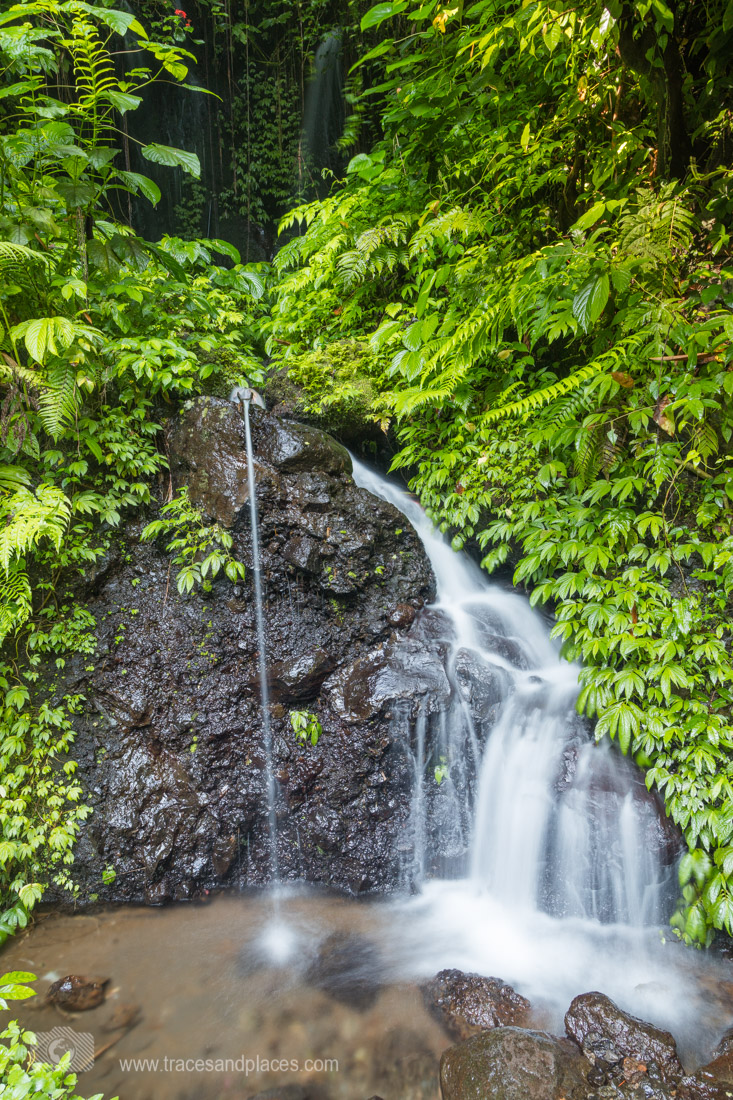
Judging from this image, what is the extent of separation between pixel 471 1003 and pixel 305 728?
5.98 ft

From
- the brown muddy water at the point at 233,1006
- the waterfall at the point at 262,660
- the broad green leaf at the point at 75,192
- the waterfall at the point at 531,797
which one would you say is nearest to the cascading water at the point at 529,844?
the waterfall at the point at 531,797

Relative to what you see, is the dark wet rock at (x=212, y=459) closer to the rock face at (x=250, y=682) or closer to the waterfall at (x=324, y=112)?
the rock face at (x=250, y=682)

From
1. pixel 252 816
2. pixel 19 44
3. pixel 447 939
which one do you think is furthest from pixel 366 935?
pixel 19 44

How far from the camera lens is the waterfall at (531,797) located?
10.4ft

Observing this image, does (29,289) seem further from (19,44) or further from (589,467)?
(589,467)

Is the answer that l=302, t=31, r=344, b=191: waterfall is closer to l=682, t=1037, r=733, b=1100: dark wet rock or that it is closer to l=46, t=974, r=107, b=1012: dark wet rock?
l=46, t=974, r=107, b=1012: dark wet rock

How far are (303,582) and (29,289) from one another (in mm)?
2758

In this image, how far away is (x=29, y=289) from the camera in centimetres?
356

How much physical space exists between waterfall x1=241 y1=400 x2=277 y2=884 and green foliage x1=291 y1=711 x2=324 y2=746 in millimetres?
196

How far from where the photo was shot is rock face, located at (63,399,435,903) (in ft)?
11.7

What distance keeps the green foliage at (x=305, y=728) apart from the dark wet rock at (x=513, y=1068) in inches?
72.9

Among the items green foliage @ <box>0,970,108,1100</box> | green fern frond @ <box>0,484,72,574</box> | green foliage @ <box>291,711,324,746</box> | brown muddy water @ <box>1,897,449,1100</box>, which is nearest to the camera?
green foliage @ <box>0,970,108,1100</box>

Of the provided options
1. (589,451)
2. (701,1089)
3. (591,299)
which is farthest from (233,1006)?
(591,299)

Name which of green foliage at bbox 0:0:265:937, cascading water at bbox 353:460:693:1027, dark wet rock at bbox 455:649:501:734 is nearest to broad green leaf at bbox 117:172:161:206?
green foliage at bbox 0:0:265:937
